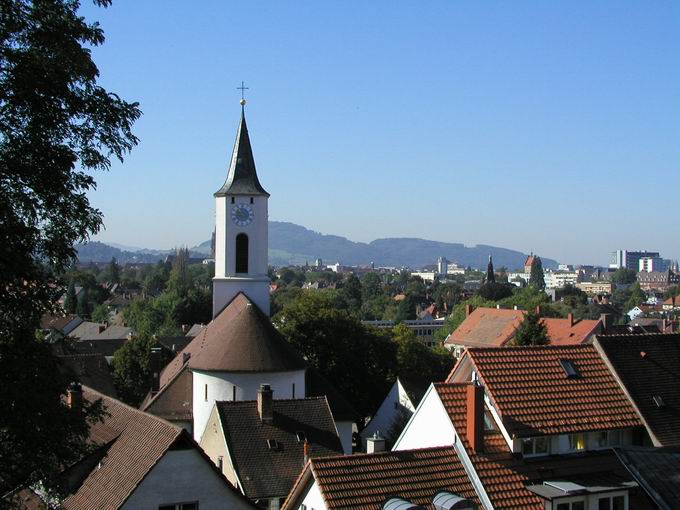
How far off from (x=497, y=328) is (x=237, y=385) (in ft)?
165

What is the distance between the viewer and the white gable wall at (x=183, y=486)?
20.9 meters

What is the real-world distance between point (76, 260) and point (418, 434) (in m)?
11.5

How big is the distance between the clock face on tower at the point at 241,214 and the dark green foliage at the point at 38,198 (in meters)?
37.8

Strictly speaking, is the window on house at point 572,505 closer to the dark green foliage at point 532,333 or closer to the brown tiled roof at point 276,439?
the brown tiled roof at point 276,439

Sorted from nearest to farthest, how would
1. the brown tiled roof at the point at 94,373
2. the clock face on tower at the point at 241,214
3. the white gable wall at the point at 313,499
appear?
the white gable wall at the point at 313,499
the brown tiled roof at the point at 94,373
the clock face on tower at the point at 241,214

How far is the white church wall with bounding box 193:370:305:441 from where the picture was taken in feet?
126

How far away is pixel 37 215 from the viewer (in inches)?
506

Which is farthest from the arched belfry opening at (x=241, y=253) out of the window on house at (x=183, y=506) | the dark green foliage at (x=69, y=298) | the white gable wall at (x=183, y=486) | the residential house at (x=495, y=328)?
the window on house at (x=183, y=506)

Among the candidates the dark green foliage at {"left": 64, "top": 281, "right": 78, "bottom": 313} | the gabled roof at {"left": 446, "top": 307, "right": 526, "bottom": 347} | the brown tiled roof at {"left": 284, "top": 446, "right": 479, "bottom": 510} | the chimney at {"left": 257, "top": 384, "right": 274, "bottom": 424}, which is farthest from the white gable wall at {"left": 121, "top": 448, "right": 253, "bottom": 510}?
the gabled roof at {"left": 446, "top": 307, "right": 526, "bottom": 347}

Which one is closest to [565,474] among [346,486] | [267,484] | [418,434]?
[418,434]

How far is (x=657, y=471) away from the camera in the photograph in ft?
66.7

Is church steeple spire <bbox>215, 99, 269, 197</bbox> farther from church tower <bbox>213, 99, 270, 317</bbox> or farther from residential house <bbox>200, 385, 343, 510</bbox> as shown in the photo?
residential house <bbox>200, 385, 343, 510</bbox>

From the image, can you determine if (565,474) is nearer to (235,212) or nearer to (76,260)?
(76,260)

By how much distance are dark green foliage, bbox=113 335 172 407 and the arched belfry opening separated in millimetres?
8067
